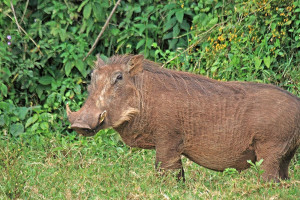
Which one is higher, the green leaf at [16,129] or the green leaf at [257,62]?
the green leaf at [257,62]

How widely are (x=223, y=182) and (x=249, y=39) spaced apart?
2.16 meters

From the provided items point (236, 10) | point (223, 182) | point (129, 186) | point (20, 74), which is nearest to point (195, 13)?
point (236, 10)

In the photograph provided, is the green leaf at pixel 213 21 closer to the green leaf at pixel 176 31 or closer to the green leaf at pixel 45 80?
the green leaf at pixel 176 31

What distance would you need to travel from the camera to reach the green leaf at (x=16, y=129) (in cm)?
697

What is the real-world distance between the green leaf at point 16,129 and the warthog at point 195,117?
76.7 inches

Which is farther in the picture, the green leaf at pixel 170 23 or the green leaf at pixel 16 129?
the green leaf at pixel 170 23

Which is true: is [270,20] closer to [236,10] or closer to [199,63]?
[236,10]

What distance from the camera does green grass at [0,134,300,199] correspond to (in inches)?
184

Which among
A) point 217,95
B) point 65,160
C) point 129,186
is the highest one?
point 217,95

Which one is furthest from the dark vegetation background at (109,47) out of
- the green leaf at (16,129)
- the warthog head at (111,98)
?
the warthog head at (111,98)

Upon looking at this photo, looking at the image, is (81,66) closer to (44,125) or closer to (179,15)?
(44,125)

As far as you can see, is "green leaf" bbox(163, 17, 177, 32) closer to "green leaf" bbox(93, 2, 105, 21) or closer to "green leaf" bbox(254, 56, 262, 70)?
"green leaf" bbox(93, 2, 105, 21)

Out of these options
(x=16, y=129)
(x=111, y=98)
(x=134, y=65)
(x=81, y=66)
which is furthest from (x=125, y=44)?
(x=111, y=98)

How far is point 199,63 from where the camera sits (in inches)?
280
